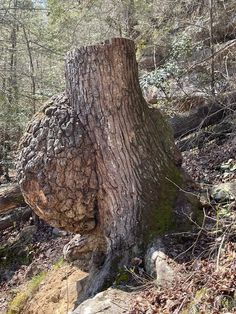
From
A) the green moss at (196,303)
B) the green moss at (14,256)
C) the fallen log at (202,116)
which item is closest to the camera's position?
the green moss at (196,303)

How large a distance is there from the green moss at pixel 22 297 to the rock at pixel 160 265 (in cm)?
223

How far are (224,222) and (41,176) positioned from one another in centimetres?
179

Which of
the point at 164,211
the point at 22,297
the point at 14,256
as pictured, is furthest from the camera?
the point at 14,256

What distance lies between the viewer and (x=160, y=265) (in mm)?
3105

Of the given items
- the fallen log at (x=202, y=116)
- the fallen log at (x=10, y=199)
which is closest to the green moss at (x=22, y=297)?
the fallen log at (x=10, y=199)

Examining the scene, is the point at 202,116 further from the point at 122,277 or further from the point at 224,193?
the point at 122,277

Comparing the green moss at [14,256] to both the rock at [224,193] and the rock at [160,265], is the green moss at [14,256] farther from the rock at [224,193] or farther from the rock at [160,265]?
the rock at [224,193]

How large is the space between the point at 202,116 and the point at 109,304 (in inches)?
175

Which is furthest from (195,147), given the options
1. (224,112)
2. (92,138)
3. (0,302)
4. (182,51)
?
(0,302)

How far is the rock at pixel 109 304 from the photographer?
2766mm

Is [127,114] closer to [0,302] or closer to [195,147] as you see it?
[195,147]

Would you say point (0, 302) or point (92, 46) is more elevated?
point (92, 46)

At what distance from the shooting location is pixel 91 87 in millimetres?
3752

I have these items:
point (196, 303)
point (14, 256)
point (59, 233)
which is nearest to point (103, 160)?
point (196, 303)
